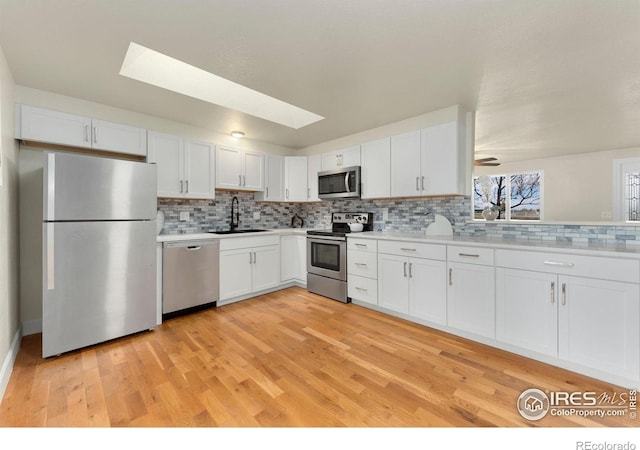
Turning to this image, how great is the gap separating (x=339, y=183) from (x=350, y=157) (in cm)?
40

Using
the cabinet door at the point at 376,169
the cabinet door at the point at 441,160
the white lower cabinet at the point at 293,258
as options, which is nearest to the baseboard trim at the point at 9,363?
the white lower cabinet at the point at 293,258

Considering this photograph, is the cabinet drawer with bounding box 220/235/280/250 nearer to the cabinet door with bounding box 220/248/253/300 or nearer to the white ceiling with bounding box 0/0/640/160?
the cabinet door with bounding box 220/248/253/300

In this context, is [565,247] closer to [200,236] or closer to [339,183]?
[339,183]

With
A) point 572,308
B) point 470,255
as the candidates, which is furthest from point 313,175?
point 572,308

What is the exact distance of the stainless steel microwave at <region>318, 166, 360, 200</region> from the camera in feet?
12.0

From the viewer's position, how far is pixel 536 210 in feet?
20.6

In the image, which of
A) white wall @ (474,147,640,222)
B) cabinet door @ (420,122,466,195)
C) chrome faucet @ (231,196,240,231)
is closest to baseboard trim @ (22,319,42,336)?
chrome faucet @ (231,196,240,231)

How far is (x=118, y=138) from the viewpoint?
2.79 meters

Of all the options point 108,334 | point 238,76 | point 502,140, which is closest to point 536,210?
point 502,140

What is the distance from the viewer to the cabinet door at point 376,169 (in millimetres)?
3393

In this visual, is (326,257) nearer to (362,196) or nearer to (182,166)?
(362,196)

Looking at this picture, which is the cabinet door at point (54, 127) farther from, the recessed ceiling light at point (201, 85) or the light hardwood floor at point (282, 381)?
the light hardwood floor at point (282, 381)

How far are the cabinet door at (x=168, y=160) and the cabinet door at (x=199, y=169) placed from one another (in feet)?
0.22
